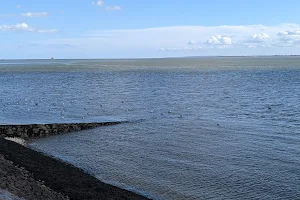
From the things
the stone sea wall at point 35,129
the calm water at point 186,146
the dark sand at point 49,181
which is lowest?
the calm water at point 186,146

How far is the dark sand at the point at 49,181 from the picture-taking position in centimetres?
1432

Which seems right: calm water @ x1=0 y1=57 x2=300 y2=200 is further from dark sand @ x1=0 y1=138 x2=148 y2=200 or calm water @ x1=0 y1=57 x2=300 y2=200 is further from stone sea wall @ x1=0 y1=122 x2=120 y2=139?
dark sand @ x1=0 y1=138 x2=148 y2=200

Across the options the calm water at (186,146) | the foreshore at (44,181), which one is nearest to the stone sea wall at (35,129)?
the calm water at (186,146)

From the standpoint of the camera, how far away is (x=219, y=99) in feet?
173

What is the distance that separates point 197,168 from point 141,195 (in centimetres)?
503

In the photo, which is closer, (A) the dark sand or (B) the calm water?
(A) the dark sand

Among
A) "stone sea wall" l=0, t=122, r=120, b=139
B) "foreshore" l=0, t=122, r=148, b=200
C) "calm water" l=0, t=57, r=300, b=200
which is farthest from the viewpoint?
"stone sea wall" l=0, t=122, r=120, b=139

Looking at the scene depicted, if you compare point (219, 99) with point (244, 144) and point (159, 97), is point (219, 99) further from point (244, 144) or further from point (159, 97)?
point (244, 144)

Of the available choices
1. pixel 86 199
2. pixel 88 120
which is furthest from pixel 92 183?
pixel 88 120

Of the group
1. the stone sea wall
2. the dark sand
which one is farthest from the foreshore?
the stone sea wall

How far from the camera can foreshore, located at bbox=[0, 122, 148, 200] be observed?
14.2 metres

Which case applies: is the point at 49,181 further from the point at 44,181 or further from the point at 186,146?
the point at 186,146

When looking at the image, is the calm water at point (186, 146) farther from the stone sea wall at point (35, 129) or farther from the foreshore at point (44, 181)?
the foreshore at point (44, 181)

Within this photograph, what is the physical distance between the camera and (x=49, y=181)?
53.6 ft
